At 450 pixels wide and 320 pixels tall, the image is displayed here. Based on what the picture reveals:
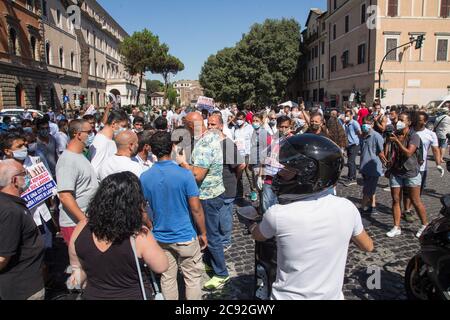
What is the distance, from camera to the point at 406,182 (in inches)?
195

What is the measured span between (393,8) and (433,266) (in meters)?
30.1

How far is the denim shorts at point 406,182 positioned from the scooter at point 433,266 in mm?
1788

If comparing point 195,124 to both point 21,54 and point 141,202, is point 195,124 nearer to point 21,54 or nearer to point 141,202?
point 141,202

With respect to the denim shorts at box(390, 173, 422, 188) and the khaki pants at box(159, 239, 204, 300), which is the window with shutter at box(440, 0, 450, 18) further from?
the khaki pants at box(159, 239, 204, 300)

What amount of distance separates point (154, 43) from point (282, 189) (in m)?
53.3

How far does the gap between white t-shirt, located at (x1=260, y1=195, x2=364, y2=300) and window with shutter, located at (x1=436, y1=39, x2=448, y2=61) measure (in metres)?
32.2

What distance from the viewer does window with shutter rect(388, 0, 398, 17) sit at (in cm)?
2730

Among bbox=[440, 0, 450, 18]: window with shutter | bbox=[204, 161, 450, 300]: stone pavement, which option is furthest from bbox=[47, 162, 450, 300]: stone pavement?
bbox=[440, 0, 450, 18]: window with shutter

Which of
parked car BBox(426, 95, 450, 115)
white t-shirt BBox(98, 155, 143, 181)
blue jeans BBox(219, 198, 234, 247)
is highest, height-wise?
parked car BBox(426, 95, 450, 115)

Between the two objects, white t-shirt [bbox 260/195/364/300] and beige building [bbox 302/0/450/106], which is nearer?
white t-shirt [bbox 260/195/364/300]

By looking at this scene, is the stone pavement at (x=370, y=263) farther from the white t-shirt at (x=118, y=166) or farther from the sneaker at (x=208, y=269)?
the white t-shirt at (x=118, y=166)

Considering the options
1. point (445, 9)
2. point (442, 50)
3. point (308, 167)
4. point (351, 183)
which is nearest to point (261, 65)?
point (442, 50)

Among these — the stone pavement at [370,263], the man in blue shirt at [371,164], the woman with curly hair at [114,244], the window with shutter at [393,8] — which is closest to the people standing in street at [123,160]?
the stone pavement at [370,263]
